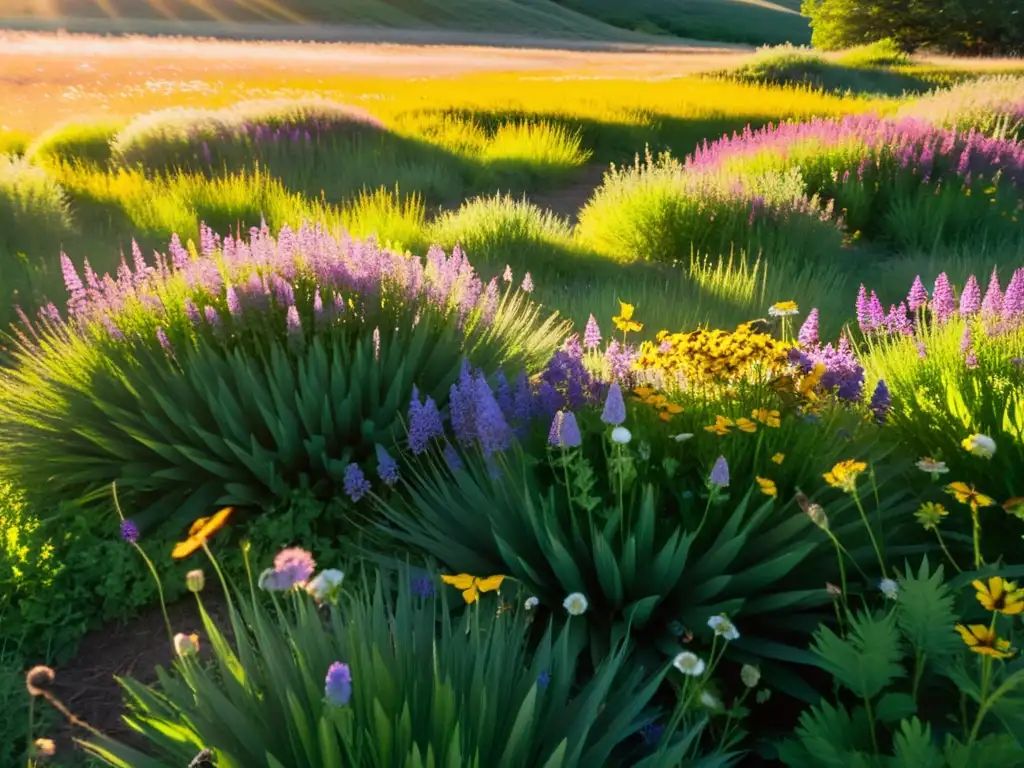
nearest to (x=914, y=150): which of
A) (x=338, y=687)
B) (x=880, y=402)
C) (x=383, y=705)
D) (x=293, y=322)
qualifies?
(x=880, y=402)

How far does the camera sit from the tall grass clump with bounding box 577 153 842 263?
8.07 m

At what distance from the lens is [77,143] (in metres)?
13.1

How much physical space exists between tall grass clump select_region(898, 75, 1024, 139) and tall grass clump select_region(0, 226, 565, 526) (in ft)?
34.8

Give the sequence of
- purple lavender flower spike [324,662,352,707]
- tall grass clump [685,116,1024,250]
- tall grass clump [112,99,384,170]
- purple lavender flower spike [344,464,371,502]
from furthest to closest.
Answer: tall grass clump [112,99,384,170], tall grass clump [685,116,1024,250], purple lavender flower spike [344,464,371,502], purple lavender flower spike [324,662,352,707]

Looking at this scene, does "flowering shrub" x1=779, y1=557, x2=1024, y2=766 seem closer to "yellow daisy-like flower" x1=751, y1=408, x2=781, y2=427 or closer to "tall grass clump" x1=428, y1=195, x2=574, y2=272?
"yellow daisy-like flower" x1=751, y1=408, x2=781, y2=427

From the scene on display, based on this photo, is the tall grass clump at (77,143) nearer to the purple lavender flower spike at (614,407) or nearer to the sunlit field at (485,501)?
the sunlit field at (485,501)

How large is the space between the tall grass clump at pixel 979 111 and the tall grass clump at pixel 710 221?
4.87 metres

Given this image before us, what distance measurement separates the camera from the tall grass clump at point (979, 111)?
12.2 meters

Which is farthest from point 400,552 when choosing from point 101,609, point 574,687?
point 101,609

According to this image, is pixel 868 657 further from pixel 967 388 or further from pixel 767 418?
pixel 967 388

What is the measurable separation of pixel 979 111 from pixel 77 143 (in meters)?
14.2

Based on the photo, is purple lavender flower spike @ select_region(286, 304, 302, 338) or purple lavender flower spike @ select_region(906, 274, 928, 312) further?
purple lavender flower spike @ select_region(906, 274, 928, 312)

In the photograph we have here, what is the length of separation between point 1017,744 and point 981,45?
4304 centimetres

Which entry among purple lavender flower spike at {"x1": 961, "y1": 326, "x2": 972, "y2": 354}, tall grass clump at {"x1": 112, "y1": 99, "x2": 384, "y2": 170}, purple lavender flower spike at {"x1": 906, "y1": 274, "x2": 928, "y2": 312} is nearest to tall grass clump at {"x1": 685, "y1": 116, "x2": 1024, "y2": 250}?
purple lavender flower spike at {"x1": 906, "y1": 274, "x2": 928, "y2": 312}
